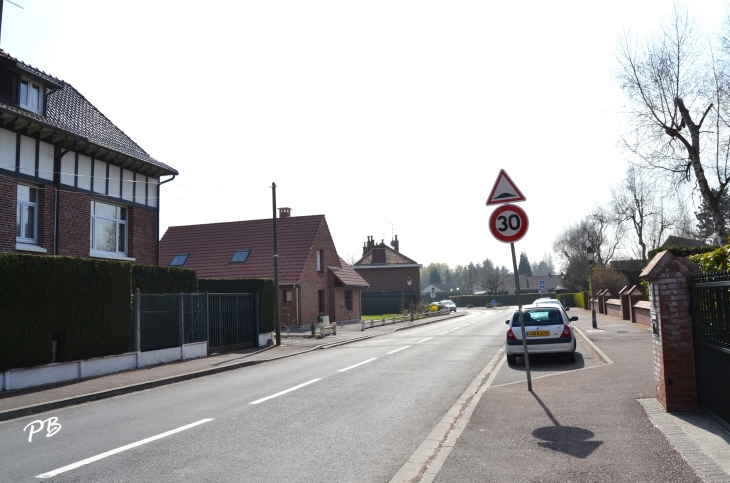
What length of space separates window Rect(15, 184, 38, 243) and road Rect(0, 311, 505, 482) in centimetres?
774

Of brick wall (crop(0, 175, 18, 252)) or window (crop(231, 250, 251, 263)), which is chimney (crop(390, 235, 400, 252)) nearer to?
window (crop(231, 250, 251, 263))

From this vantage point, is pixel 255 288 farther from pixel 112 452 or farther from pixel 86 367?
pixel 112 452

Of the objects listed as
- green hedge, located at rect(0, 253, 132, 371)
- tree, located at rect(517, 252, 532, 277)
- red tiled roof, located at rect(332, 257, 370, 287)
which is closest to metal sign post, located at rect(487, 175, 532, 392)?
green hedge, located at rect(0, 253, 132, 371)

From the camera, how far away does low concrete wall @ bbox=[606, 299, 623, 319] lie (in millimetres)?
33978

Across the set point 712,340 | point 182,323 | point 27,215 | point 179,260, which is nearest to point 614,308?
point 182,323

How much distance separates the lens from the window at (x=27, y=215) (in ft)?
56.3

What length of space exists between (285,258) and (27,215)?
1997cm

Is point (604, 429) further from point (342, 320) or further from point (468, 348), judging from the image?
point (342, 320)

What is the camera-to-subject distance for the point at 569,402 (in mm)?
8742

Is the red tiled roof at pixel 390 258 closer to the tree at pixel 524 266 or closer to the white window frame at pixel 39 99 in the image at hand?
the white window frame at pixel 39 99

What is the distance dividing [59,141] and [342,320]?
25.2 meters

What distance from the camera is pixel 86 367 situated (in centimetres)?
1408

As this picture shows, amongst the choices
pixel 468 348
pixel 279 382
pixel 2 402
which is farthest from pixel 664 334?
pixel 468 348

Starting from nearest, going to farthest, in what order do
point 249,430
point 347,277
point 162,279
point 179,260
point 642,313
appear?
1. point 249,430
2. point 162,279
3. point 642,313
4. point 179,260
5. point 347,277
